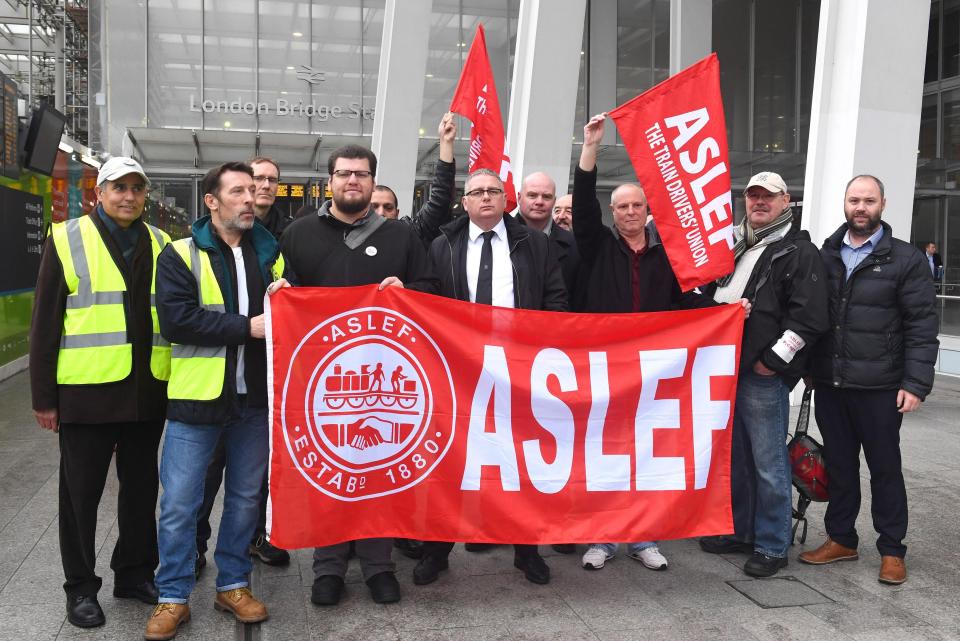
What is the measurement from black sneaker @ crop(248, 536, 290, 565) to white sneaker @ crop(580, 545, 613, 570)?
1618mm

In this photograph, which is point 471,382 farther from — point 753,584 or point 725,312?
point 753,584

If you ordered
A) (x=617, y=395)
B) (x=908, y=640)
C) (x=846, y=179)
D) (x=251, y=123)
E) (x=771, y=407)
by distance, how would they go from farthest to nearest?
(x=251, y=123), (x=846, y=179), (x=771, y=407), (x=617, y=395), (x=908, y=640)

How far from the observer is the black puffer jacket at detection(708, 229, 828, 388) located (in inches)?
168

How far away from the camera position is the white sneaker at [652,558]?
4.45 m

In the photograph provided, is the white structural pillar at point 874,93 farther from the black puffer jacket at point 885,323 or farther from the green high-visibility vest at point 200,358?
the green high-visibility vest at point 200,358

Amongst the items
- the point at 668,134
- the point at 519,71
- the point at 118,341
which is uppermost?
the point at 519,71

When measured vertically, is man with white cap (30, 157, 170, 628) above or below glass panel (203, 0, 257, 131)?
below

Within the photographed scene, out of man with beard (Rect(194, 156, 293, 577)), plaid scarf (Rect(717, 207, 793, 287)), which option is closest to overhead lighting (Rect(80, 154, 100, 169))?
man with beard (Rect(194, 156, 293, 577))

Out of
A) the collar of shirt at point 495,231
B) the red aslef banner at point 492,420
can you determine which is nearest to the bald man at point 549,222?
the collar of shirt at point 495,231

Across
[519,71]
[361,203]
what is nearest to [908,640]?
[361,203]

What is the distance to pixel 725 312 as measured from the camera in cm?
427

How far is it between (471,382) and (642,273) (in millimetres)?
1240

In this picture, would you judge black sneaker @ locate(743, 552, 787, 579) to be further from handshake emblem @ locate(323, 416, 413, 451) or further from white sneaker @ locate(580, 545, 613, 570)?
handshake emblem @ locate(323, 416, 413, 451)

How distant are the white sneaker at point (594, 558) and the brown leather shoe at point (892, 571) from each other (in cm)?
141
